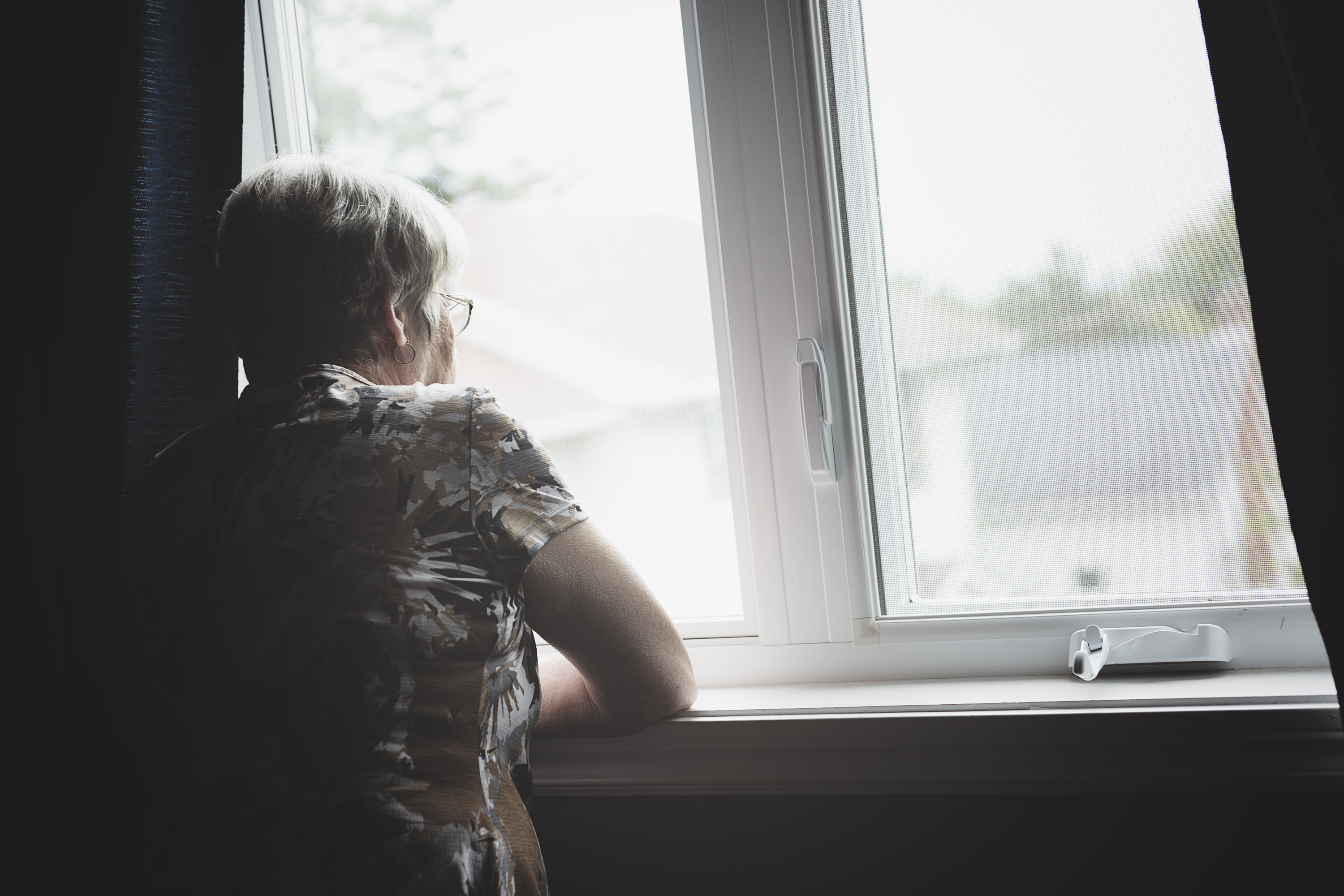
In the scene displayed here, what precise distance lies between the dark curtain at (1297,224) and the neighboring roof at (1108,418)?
0.82 ft

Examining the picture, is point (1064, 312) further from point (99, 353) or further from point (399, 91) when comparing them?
point (99, 353)

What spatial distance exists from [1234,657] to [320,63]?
5.41ft

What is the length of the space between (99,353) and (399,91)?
0.62 meters

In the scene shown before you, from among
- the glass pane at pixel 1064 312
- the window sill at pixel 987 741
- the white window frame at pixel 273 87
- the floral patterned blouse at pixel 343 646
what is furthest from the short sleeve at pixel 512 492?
the white window frame at pixel 273 87

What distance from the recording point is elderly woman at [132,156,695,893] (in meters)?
0.75

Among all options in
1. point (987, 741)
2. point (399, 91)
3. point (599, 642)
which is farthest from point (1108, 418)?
point (399, 91)

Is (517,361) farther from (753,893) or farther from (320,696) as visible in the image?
(753,893)

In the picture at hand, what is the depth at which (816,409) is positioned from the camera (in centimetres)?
117

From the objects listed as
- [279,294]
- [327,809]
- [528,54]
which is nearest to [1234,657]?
[327,809]

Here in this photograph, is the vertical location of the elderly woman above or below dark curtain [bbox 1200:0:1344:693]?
below

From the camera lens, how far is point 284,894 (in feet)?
2.46

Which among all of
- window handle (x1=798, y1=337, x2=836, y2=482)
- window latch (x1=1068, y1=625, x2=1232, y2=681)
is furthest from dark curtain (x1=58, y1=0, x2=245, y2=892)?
window latch (x1=1068, y1=625, x2=1232, y2=681)

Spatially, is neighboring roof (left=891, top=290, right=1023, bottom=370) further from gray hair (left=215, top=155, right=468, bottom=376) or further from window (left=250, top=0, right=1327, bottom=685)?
gray hair (left=215, top=155, right=468, bottom=376)

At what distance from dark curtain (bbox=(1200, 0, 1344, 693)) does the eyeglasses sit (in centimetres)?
84
